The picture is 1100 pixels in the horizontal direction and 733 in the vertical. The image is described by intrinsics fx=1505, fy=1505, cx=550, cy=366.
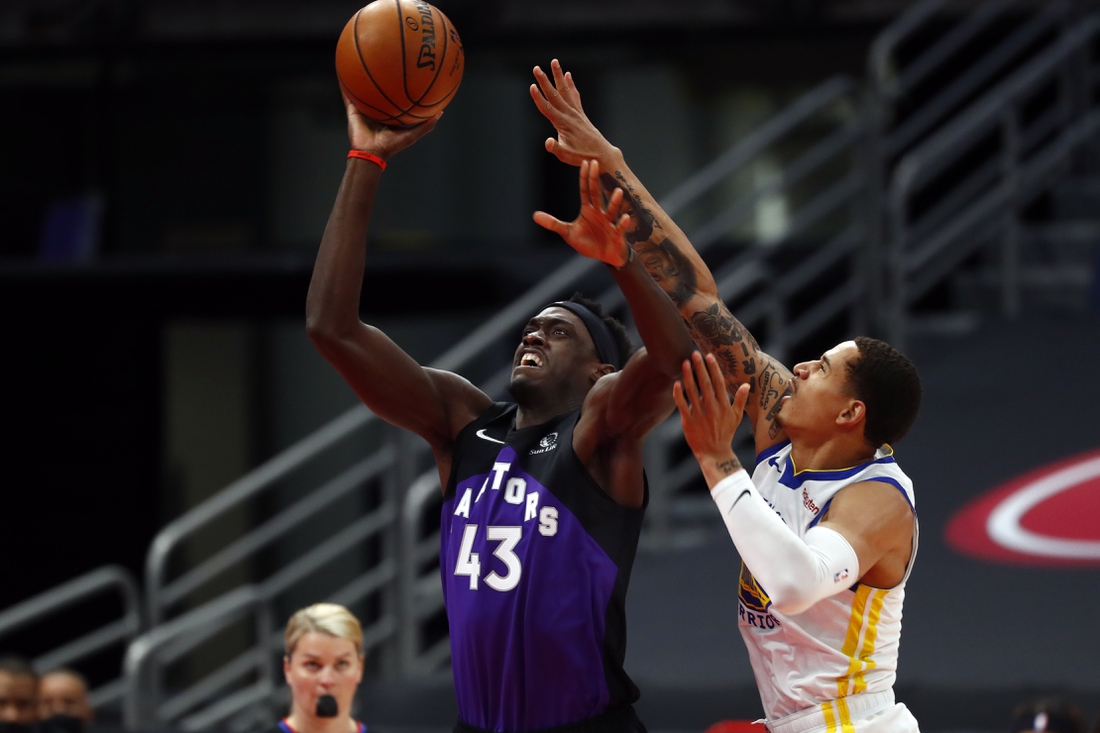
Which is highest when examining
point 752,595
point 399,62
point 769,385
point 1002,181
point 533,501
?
point 1002,181

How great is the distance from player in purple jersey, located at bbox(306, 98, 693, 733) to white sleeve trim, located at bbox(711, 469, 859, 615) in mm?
308

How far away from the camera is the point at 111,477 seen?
11344 mm

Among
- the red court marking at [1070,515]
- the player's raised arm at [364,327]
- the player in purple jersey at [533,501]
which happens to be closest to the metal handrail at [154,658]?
the player's raised arm at [364,327]

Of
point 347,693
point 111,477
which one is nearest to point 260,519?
point 111,477

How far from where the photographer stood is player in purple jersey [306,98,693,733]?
3.21 metres

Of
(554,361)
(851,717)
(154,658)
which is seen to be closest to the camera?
(851,717)

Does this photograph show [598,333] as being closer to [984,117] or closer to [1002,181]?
[984,117]

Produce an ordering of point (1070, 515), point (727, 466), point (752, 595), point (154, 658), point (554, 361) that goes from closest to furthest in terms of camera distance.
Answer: point (727, 466)
point (752, 595)
point (554, 361)
point (1070, 515)
point (154, 658)

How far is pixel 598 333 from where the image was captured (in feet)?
11.7

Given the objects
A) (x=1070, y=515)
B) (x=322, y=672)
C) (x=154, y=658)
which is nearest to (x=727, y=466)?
(x=322, y=672)

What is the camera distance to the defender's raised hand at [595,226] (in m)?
2.97

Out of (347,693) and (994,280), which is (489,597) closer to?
(347,693)

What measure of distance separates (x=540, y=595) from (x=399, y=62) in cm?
124

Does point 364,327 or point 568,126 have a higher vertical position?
point 568,126
